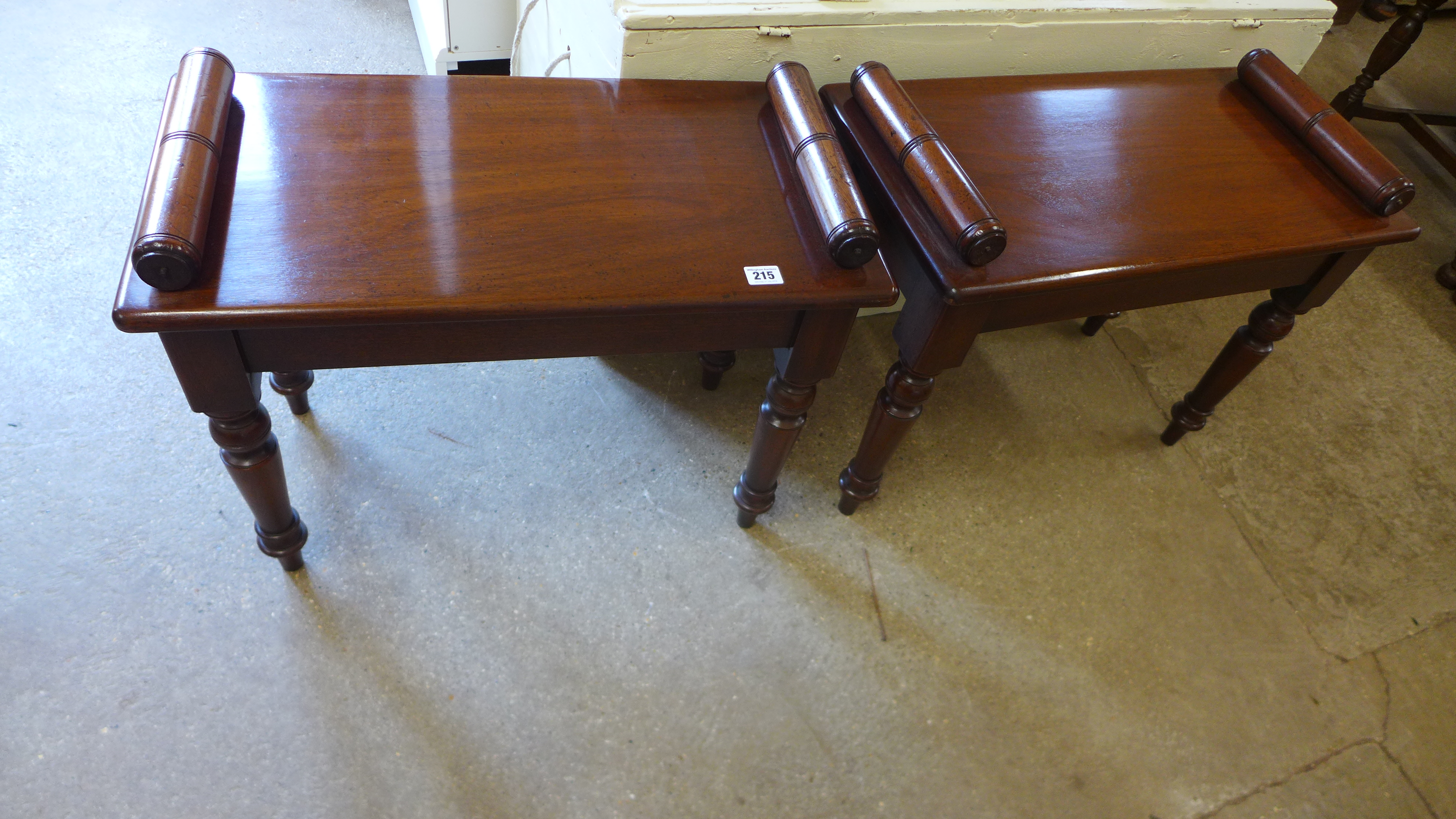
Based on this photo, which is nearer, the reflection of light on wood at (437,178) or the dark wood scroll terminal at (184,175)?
the dark wood scroll terminal at (184,175)

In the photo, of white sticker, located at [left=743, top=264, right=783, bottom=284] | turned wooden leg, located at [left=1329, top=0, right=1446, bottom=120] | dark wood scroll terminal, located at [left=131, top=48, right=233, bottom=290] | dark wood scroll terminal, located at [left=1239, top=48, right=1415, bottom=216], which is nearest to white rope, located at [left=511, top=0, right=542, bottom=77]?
dark wood scroll terminal, located at [left=131, top=48, right=233, bottom=290]

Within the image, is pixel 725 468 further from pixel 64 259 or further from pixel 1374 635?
pixel 64 259

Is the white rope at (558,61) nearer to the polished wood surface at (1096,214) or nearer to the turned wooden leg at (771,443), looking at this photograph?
the polished wood surface at (1096,214)

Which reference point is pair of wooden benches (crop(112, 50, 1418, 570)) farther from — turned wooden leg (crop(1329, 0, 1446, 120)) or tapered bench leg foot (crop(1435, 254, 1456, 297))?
turned wooden leg (crop(1329, 0, 1446, 120))

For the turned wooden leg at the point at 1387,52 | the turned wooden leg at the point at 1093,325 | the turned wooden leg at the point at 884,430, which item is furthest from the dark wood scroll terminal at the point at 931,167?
the turned wooden leg at the point at 1387,52

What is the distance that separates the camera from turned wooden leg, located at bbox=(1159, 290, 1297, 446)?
149 centimetres

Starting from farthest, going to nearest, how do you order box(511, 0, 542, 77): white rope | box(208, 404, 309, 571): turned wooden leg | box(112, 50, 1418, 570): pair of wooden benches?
box(511, 0, 542, 77): white rope < box(208, 404, 309, 571): turned wooden leg < box(112, 50, 1418, 570): pair of wooden benches

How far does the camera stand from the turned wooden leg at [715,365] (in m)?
1.62

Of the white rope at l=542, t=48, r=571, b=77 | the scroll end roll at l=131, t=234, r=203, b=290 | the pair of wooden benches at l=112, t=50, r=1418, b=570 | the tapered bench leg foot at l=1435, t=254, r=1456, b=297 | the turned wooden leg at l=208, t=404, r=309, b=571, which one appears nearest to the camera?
the scroll end roll at l=131, t=234, r=203, b=290

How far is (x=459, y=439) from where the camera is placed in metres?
1.57

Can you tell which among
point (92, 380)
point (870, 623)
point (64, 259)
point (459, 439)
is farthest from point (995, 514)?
point (64, 259)

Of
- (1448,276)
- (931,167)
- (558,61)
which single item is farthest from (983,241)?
(1448,276)

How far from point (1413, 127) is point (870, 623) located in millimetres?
2162

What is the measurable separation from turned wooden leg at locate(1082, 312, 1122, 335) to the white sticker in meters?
1.13
